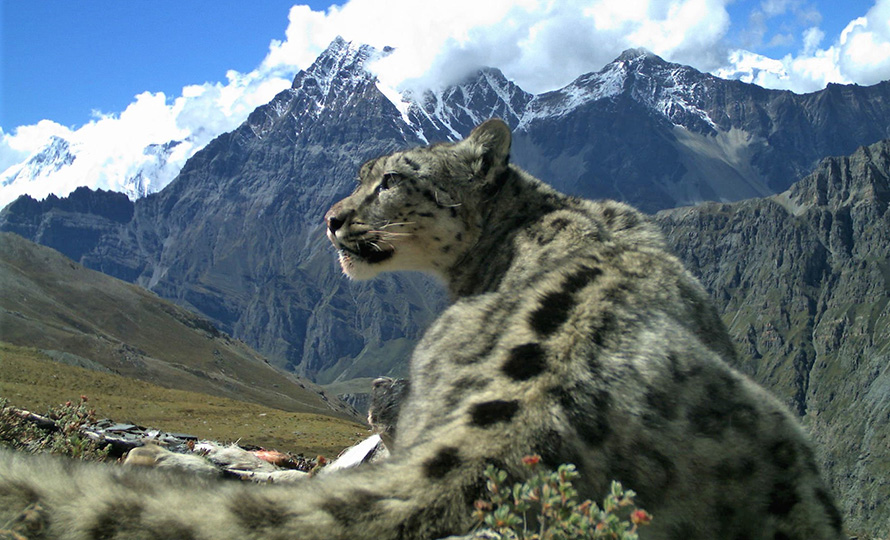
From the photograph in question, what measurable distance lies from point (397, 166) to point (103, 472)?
797 cm

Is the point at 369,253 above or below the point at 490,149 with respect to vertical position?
below

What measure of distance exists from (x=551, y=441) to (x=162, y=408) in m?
130

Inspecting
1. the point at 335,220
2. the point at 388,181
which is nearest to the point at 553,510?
the point at 388,181

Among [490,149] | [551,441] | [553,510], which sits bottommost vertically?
[553,510]

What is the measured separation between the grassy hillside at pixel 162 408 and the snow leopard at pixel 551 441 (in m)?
69.4

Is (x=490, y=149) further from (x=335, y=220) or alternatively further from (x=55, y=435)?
(x=55, y=435)

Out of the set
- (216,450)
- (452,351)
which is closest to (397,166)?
(452,351)

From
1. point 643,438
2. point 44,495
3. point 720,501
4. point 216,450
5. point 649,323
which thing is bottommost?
point 216,450

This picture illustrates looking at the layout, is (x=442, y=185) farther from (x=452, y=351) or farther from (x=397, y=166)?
(x=452, y=351)

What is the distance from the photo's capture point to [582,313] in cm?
679

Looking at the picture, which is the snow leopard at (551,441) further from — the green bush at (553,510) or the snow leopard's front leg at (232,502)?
the green bush at (553,510)

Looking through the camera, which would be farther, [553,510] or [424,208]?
[424,208]

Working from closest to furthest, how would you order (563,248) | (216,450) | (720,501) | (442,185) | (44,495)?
1. (44,495)
2. (720,501)
3. (563,248)
4. (442,185)
5. (216,450)

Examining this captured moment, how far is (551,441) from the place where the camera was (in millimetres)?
5695
